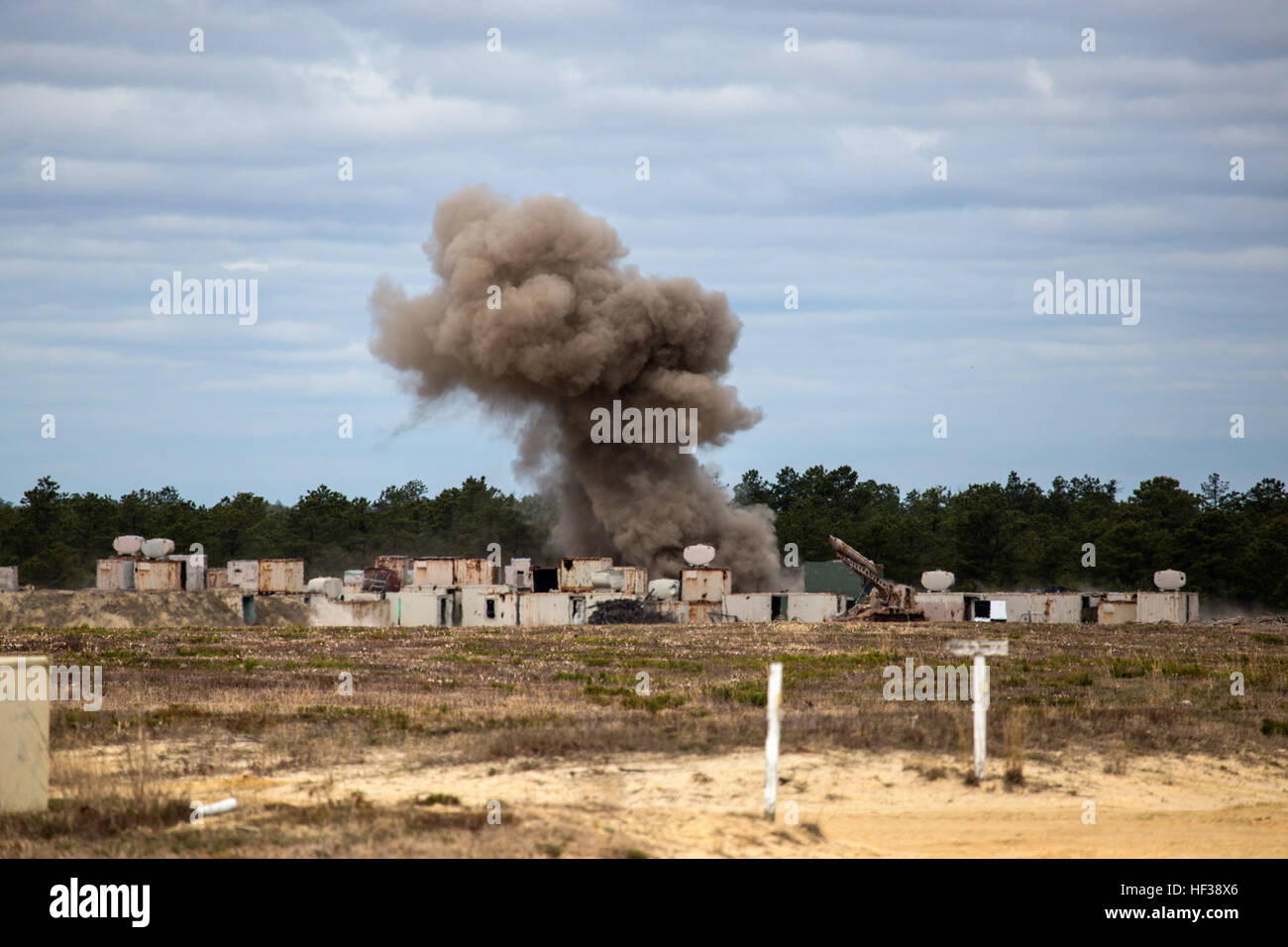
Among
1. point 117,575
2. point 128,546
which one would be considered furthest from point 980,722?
point 128,546

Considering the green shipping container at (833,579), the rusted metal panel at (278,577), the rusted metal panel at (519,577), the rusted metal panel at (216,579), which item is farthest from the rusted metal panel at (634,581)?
the rusted metal panel at (216,579)

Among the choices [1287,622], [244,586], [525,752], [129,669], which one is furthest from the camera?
[244,586]

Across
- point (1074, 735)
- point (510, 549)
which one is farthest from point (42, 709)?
point (510, 549)

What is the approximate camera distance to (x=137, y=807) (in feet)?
41.0

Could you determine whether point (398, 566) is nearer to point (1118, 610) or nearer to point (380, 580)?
point (380, 580)

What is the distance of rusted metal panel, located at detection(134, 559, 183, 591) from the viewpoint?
185ft

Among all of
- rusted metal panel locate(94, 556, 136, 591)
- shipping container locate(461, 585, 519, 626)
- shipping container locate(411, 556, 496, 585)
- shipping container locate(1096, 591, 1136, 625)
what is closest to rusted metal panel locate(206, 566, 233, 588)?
rusted metal panel locate(94, 556, 136, 591)

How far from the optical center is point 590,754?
53.1 ft

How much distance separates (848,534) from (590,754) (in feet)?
246

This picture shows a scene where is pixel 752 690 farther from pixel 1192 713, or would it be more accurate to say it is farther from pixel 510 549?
pixel 510 549

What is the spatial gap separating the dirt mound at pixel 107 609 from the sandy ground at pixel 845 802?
3856cm

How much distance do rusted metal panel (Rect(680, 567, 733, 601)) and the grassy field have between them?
2506 cm
